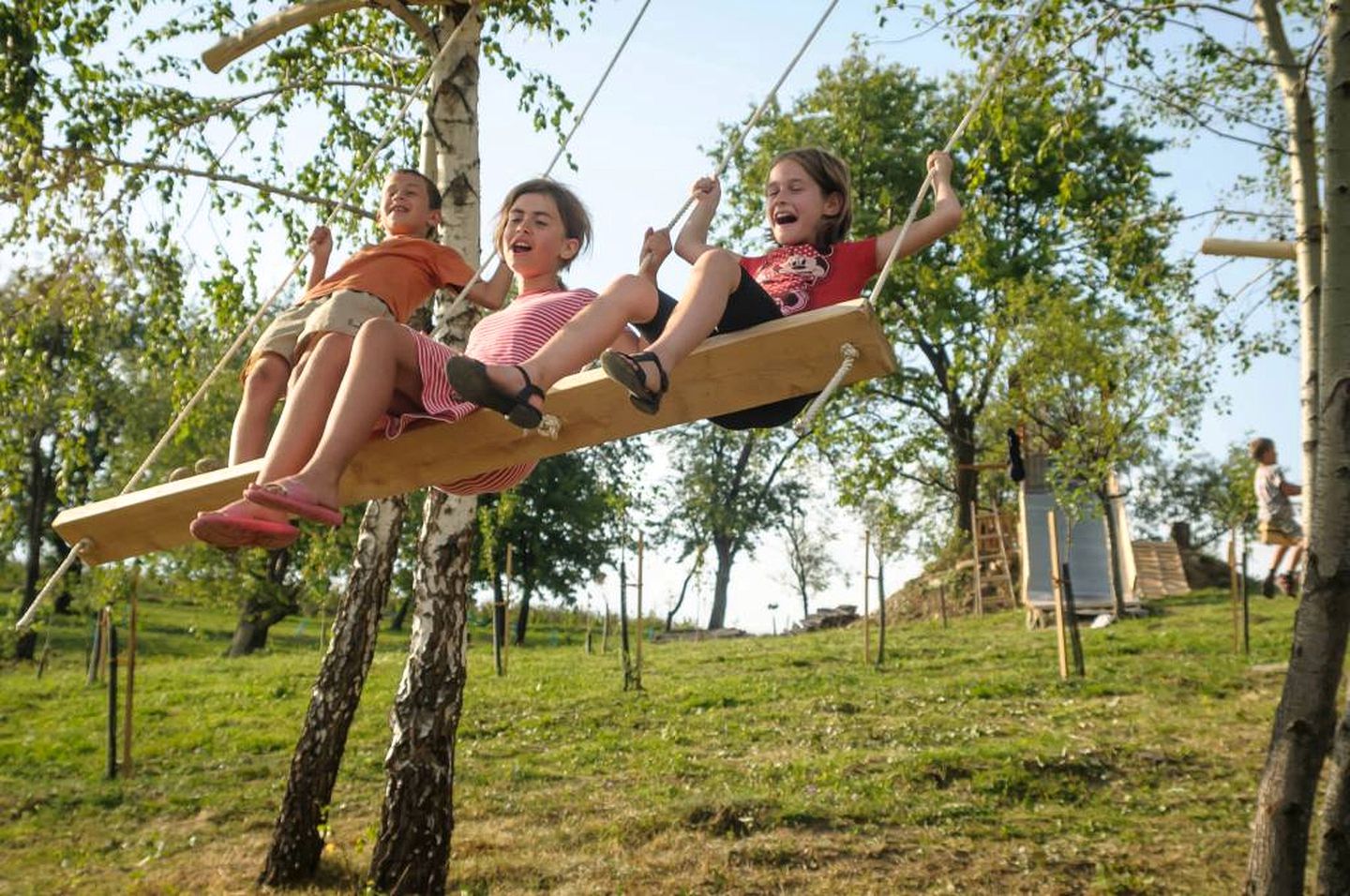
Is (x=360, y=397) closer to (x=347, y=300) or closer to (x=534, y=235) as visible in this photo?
(x=347, y=300)

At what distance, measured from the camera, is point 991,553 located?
85.1 ft

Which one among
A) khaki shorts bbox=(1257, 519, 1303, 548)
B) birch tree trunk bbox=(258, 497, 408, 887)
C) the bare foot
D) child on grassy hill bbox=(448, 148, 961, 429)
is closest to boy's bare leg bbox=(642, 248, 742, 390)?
child on grassy hill bbox=(448, 148, 961, 429)

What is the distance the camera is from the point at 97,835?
30.1 ft

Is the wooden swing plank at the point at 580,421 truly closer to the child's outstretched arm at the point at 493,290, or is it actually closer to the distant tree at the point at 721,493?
the child's outstretched arm at the point at 493,290

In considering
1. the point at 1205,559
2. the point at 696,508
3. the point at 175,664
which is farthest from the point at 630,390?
the point at 696,508

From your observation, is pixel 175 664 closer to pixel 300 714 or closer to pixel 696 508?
pixel 300 714

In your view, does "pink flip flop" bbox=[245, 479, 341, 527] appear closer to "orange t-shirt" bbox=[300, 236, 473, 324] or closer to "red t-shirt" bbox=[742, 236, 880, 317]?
"orange t-shirt" bbox=[300, 236, 473, 324]

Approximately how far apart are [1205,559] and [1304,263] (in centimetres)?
2200

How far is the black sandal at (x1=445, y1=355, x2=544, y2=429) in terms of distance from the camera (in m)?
2.97

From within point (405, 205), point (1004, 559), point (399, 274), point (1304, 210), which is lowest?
point (399, 274)

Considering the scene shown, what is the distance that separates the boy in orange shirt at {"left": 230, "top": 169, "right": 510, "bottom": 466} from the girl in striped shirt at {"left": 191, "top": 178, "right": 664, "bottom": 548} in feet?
0.63

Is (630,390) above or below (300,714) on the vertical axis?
above

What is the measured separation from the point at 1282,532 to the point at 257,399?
10.8 m

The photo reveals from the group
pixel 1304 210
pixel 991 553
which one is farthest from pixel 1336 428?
pixel 991 553
